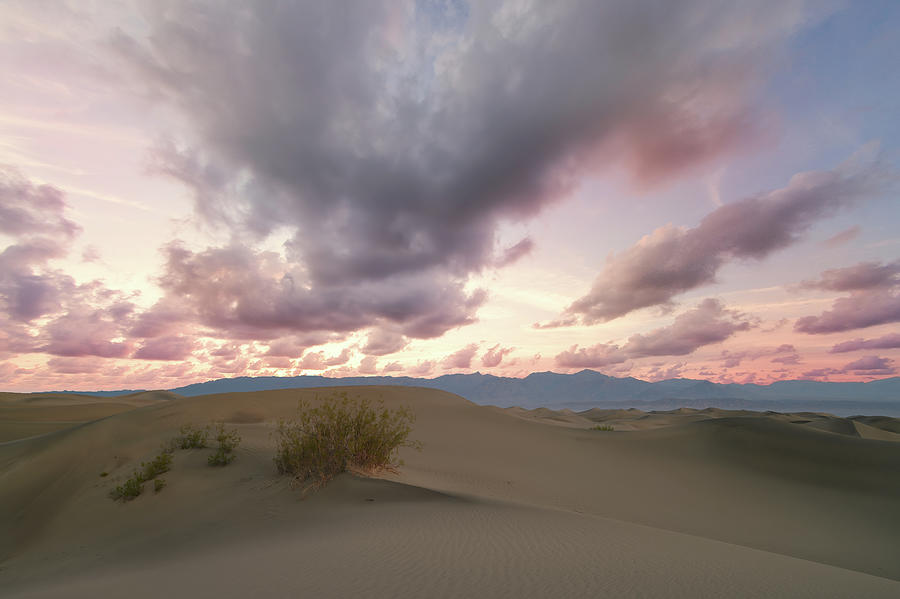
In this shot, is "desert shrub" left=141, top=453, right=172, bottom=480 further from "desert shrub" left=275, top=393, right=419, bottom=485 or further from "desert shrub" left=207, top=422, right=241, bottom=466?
"desert shrub" left=275, top=393, right=419, bottom=485

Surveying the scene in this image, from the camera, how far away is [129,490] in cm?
1016

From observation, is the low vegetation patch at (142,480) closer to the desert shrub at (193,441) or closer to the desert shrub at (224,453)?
the desert shrub at (193,441)

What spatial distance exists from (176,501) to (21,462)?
33.1 ft

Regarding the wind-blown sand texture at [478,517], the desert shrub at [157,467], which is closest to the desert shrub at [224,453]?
the wind-blown sand texture at [478,517]

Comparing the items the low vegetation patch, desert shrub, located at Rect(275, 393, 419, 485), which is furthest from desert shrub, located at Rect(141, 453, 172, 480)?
desert shrub, located at Rect(275, 393, 419, 485)

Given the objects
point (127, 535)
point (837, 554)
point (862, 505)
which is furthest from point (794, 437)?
point (127, 535)

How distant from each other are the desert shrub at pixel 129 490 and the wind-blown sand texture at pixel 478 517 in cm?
20

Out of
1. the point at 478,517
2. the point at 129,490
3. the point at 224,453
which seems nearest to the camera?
the point at 478,517

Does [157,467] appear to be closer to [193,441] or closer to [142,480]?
[142,480]

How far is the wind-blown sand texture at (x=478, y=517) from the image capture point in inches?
175

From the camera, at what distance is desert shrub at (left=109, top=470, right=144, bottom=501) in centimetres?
1012

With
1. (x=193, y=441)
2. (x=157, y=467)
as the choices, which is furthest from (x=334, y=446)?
(x=193, y=441)

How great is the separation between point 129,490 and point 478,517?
29.2 feet

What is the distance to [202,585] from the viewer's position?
448 centimetres
